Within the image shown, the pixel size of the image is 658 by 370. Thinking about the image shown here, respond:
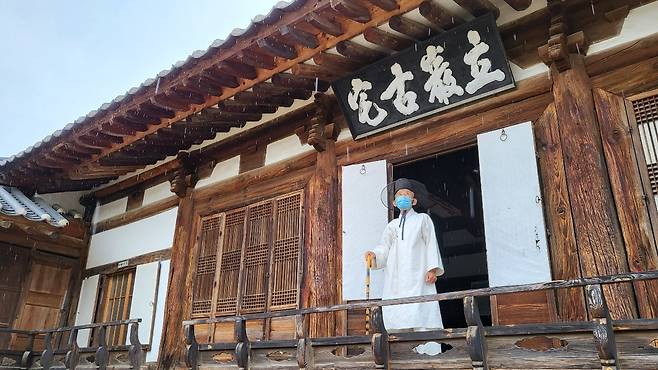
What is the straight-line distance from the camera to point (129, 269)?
10266mm

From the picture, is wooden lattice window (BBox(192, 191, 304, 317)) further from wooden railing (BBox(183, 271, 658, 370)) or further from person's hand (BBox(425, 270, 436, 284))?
person's hand (BBox(425, 270, 436, 284))

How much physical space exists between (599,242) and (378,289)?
8.11 ft

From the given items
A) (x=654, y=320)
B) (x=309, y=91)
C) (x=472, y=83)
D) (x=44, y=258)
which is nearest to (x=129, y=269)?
Result: (x=44, y=258)

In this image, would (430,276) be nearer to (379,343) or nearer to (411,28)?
(379,343)

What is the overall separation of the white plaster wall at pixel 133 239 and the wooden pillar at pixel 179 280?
41 centimetres

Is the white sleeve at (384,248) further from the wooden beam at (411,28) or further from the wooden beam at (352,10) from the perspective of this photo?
the wooden beam at (352,10)

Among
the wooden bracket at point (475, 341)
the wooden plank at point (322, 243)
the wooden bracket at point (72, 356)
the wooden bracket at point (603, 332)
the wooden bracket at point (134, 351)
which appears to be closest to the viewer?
the wooden bracket at point (603, 332)

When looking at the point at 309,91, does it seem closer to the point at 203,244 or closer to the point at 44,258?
the point at 203,244

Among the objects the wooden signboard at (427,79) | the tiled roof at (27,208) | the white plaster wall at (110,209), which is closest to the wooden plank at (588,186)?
the wooden signboard at (427,79)

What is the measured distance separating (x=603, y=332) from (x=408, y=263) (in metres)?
2.37

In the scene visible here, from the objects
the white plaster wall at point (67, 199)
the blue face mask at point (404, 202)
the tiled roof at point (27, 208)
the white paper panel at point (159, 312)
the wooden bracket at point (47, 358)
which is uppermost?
the white plaster wall at point (67, 199)

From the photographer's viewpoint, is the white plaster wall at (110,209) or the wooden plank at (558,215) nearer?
the wooden plank at (558,215)

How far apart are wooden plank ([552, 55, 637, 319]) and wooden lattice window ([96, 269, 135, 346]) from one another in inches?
315

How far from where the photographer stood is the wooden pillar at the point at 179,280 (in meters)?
8.41
